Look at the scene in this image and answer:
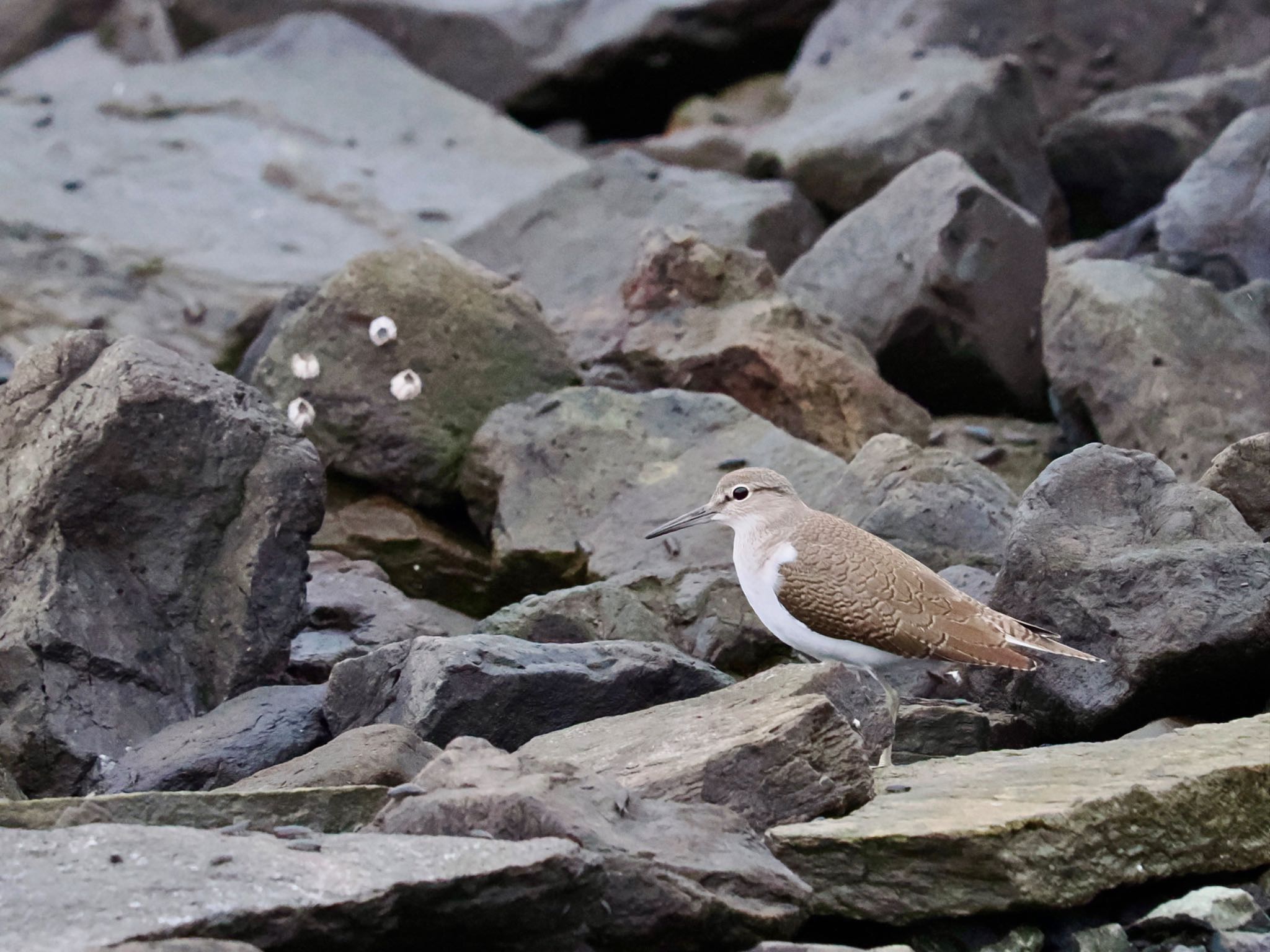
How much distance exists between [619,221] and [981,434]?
3287mm

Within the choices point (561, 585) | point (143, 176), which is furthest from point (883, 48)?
point (561, 585)

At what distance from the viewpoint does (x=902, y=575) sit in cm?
682

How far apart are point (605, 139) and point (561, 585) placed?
33.2 ft

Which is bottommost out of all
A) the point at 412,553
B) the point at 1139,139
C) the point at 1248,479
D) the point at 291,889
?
the point at 1139,139

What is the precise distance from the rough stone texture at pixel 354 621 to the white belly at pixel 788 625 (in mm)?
1606

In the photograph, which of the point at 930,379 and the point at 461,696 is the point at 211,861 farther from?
the point at 930,379

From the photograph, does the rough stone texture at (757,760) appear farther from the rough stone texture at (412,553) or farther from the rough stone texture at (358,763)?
the rough stone texture at (412,553)

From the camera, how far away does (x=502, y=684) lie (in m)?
6.18

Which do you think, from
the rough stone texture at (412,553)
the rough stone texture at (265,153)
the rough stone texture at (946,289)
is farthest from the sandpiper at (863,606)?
the rough stone texture at (265,153)

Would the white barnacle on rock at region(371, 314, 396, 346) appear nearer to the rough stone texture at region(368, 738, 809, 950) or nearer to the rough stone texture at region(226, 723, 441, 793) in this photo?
the rough stone texture at region(226, 723, 441, 793)

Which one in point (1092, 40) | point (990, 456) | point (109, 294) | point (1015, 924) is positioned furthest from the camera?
point (1092, 40)

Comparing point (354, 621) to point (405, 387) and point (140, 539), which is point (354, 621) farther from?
point (405, 387)

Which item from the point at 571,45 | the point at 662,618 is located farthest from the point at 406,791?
the point at 571,45

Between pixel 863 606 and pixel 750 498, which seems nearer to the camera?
pixel 863 606
